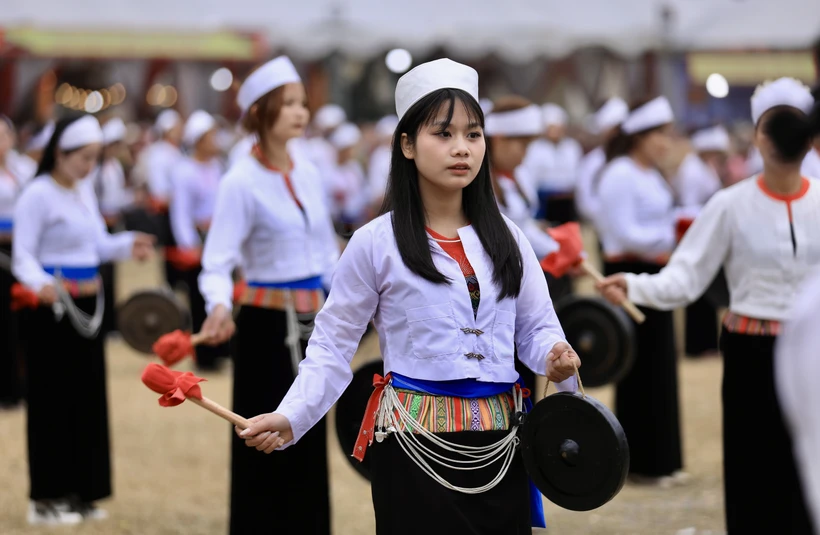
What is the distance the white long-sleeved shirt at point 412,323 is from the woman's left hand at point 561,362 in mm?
65

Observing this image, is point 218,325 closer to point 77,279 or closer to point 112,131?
point 77,279

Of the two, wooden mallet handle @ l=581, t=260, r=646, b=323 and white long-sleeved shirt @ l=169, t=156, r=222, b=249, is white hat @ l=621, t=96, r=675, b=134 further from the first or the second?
white long-sleeved shirt @ l=169, t=156, r=222, b=249

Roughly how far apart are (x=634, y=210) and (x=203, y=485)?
119 inches

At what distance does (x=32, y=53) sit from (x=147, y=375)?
23434 mm

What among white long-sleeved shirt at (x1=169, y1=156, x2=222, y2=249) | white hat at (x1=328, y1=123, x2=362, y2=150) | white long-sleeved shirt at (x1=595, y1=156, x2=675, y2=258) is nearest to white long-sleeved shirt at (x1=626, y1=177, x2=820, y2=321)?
white long-sleeved shirt at (x1=595, y1=156, x2=675, y2=258)

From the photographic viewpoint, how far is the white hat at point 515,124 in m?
6.12

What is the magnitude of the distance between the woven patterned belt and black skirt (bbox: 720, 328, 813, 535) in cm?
175

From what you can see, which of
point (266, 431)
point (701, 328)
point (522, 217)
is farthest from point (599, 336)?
point (701, 328)

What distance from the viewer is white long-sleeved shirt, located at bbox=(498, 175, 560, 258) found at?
19.1 feet

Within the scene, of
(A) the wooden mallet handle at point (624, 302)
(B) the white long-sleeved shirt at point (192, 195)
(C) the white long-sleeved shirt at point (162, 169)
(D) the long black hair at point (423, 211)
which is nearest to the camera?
(D) the long black hair at point (423, 211)

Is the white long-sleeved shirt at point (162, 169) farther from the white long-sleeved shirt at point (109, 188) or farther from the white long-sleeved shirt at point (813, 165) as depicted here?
the white long-sleeved shirt at point (813, 165)

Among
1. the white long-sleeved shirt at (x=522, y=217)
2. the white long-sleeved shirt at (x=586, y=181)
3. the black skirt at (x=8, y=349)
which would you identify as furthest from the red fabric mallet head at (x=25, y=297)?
the white long-sleeved shirt at (x=586, y=181)

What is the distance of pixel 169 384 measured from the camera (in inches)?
125

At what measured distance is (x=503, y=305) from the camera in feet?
10.5
